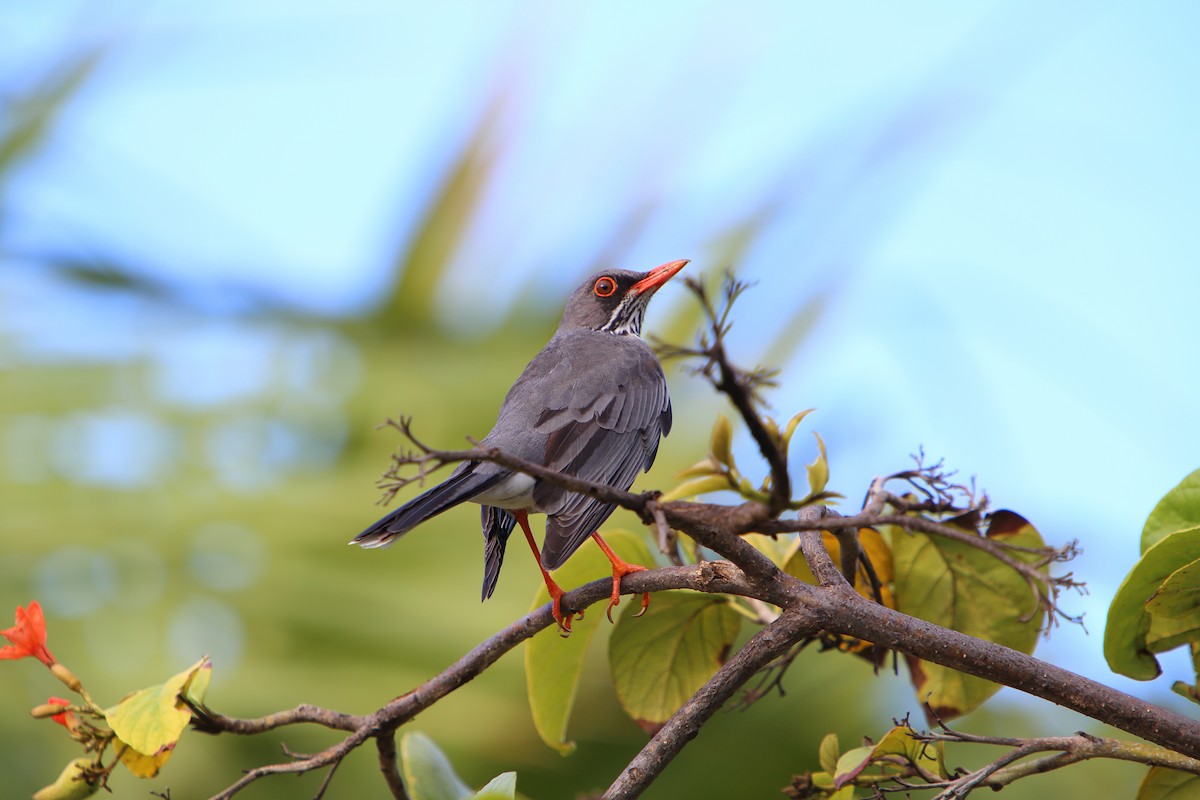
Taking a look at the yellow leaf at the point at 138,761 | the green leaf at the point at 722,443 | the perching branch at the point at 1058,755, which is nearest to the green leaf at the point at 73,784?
the yellow leaf at the point at 138,761

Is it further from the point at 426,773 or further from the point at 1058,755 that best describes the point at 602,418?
the point at 1058,755

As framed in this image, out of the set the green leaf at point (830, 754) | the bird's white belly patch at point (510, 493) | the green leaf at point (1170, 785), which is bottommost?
the green leaf at point (1170, 785)

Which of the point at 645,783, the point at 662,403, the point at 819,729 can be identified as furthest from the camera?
the point at 819,729

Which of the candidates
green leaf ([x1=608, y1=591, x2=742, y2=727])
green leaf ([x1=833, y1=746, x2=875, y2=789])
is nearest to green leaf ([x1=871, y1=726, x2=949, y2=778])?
green leaf ([x1=833, y1=746, x2=875, y2=789])

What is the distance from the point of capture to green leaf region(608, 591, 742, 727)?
230cm

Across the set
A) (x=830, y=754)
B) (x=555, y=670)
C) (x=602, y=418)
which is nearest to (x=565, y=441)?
(x=602, y=418)

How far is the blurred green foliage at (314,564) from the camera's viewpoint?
4.47 metres

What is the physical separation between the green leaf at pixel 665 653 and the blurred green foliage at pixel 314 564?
6.75 feet

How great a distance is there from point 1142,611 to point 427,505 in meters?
1.49

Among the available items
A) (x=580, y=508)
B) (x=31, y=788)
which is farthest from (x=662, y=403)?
(x=31, y=788)

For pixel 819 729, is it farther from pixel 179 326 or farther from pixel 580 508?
pixel 179 326

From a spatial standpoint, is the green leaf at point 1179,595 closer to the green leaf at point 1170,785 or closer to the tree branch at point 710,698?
the green leaf at point 1170,785

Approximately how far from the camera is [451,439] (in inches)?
248

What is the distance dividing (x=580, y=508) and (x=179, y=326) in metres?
5.30
